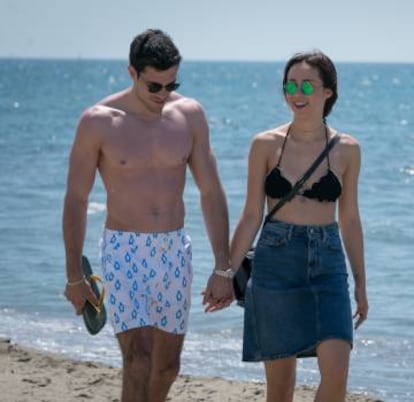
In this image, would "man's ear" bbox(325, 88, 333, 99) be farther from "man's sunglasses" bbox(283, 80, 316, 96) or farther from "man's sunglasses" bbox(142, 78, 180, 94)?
"man's sunglasses" bbox(142, 78, 180, 94)

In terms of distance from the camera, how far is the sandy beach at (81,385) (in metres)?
7.64

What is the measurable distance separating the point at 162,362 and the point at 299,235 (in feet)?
2.78

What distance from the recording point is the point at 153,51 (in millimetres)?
5617

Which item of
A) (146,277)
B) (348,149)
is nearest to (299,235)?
(348,149)

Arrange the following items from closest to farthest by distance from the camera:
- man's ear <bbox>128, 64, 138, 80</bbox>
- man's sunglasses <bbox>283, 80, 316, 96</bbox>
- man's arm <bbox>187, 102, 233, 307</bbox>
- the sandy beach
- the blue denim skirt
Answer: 1. the blue denim skirt
2. man's sunglasses <bbox>283, 80, 316, 96</bbox>
3. man's ear <bbox>128, 64, 138, 80</bbox>
4. man's arm <bbox>187, 102, 233, 307</bbox>
5. the sandy beach

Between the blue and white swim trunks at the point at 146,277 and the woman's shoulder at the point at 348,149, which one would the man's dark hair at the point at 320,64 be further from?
the blue and white swim trunks at the point at 146,277

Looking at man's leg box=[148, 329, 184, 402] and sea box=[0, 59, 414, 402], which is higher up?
man's leg box=[148, 329, 184, 402]

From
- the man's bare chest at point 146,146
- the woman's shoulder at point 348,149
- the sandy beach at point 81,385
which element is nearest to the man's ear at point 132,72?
the man's bare chest at point 146,146

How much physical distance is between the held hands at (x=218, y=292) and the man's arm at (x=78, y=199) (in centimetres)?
55

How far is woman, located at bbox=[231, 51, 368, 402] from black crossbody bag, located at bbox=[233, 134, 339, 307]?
2 cm

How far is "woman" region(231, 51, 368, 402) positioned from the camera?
5.50 m

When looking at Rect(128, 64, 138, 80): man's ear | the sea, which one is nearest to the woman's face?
Rect(128, 64, 138, 80): man's ear

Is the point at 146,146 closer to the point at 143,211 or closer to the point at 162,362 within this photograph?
the point at 143,211

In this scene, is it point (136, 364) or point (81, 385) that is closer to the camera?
point (136, 364)
